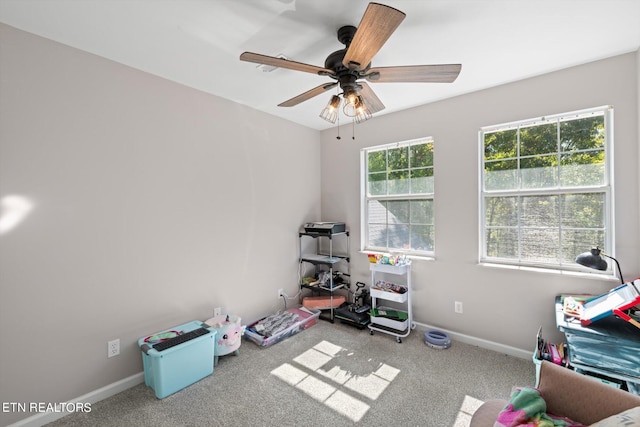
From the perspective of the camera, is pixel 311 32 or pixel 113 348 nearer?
pixel 311 32

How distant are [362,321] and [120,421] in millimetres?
2245

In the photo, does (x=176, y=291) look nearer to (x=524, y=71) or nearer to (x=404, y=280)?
(x=404, y=280)

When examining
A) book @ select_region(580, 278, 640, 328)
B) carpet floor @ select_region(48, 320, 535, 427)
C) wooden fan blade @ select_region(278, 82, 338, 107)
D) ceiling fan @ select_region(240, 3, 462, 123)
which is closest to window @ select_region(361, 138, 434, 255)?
carpet floor @ select_region(48, 320, 535, 427)

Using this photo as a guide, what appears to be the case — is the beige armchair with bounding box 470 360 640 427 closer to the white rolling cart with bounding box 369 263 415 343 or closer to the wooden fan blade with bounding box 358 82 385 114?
the white rolling cart with bounding box 369 263 415 343

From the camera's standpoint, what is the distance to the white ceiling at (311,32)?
5.21 ft

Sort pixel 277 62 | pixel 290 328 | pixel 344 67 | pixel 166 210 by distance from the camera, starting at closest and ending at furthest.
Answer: pixel 277 62 < pixel 344 67 < pixel 166 210 < pixel 290 328

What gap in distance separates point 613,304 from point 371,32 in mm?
2181

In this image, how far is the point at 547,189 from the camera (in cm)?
246

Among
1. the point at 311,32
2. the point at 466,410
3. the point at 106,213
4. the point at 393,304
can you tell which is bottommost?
the point at 466,410

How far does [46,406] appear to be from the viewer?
1.84 meters

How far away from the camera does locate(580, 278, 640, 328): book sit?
5.32 feet

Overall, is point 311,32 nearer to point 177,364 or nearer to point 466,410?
point 177,364

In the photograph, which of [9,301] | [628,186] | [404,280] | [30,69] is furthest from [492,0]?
[9,301]

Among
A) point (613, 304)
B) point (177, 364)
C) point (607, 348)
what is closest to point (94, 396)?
point (177, 364)
